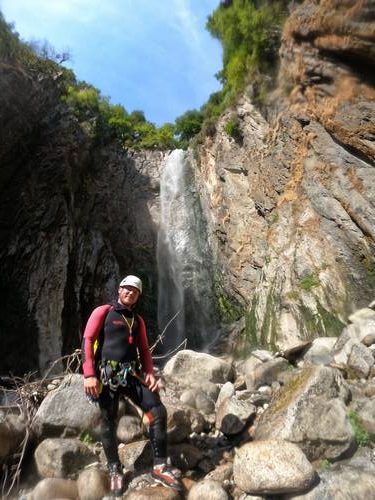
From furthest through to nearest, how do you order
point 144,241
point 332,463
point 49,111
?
point 144,241 → point 49,111 → point 332,463

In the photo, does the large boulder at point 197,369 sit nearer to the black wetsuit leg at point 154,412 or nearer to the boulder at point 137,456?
the boulder at point 137,456

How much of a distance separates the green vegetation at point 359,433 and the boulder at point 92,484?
2.66m

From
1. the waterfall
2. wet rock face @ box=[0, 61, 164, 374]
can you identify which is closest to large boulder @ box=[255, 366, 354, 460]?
wet rock face @ box=[0, 61, 164, 374]

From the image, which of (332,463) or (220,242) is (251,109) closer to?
(220,242)

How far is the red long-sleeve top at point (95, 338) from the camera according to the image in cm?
420

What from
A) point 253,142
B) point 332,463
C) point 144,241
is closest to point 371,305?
point 332,463

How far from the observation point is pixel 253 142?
48.8 feet

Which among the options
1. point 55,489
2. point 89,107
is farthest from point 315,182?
point 89,107

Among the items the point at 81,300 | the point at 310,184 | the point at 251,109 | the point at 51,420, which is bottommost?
the point at 51,420

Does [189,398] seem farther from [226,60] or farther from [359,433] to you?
[226,60]

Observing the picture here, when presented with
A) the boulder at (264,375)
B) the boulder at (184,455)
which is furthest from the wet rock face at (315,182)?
the boulder at (184,455)

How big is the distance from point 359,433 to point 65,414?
3.48 meters

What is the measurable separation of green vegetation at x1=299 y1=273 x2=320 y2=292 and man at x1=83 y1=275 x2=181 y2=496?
6882mm

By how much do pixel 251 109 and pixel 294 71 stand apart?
3273 mm
